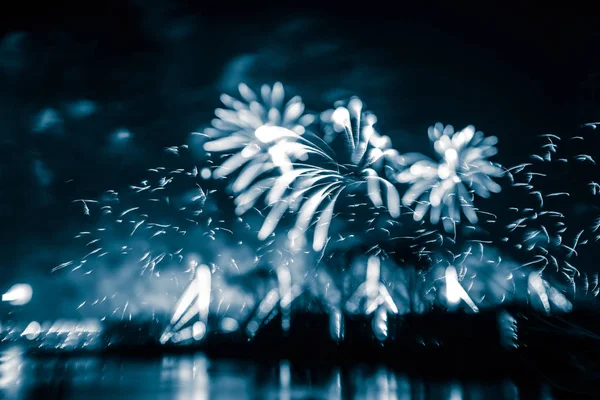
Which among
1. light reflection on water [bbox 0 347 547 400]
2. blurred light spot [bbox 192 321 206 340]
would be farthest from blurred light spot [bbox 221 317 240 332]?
light reflection on water [bbox 0 347 547 400]

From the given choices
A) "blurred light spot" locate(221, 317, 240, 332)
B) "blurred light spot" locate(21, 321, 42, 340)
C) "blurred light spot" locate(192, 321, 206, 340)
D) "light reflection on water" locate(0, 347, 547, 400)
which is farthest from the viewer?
"blurred light spot" locate(192, 321, 206, 340)

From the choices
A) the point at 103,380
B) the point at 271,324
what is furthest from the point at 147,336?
the point at 103,380

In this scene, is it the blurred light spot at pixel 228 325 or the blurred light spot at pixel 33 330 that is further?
the blurred light spot at pixel 228 325

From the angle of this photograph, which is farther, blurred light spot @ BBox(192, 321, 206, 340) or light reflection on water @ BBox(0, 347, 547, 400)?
blurred light spot @ BBox(192, 321, 206, 340)

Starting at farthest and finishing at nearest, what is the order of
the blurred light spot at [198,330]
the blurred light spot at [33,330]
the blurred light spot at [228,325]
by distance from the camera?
the blurred light spot at [198,330] → the blurred light spot at [228,325] → the blurred light spot at [33,330]

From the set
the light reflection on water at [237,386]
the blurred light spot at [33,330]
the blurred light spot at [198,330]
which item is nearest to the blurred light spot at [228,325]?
the blurred light spot at [198,330]

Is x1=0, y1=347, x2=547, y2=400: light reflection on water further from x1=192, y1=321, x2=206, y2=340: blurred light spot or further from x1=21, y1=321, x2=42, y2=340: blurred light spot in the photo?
x1=192, y1=321, x2=206, y2=340: blurred light spot

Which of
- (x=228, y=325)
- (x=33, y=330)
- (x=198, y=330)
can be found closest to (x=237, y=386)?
(x=228, y=325)

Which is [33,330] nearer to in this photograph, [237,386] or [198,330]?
[198,330]

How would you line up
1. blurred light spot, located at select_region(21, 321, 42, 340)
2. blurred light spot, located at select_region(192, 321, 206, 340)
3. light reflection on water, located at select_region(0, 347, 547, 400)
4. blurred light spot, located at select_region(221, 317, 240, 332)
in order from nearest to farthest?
light reflection on water, located at select_region(0, 347, 547, 400) < blurred light spot, located at select_region(21, 321, 42, 340) < blurred light spot, located at select_region(221, 317, 240, 332) < blurred light spot, located at select_region(192, 321, 206, 340)

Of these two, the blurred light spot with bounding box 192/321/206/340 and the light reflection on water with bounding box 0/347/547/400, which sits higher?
the blurred light spot with bounding box 192/321/206/340

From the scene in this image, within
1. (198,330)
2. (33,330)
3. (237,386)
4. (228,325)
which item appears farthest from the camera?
(198,330)

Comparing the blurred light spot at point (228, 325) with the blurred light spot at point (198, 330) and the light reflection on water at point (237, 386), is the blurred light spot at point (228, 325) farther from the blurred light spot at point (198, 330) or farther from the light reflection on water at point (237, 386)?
the light reflection on water at point (237, 386)
